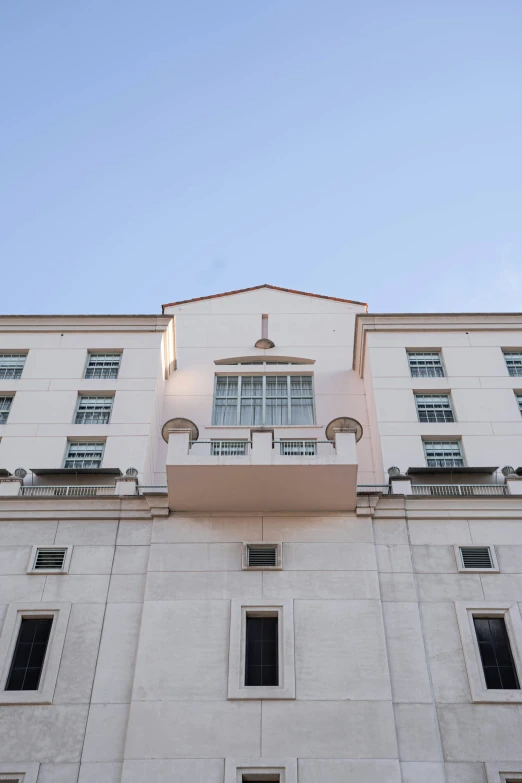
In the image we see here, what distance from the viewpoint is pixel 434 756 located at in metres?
15.4

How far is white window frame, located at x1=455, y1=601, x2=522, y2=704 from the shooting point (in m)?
16.2

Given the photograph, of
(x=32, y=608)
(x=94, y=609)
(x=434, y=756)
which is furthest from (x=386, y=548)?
(x=32, y=608)

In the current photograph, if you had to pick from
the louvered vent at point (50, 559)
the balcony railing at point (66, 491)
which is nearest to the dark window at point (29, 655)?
the louvered vent at point (50, 559)

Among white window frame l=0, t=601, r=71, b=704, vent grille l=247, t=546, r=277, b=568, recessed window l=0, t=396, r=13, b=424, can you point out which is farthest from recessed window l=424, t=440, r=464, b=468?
recessed window l=0, t=396, r=13, b=424

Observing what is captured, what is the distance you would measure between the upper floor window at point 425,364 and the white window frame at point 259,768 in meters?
13.9

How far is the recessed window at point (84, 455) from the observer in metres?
22.5

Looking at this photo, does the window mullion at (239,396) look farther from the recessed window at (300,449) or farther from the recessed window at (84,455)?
the recessed window at (84,455)

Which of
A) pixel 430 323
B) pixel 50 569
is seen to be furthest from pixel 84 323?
pixel 430 323

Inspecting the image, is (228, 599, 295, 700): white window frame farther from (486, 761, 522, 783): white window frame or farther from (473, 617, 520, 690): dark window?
(473, 617, 520, 690): dark window

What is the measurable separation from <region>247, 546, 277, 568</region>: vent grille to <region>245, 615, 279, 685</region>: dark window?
148cm

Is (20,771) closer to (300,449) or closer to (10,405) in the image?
(300,449)

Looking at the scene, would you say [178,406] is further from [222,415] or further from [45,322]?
[45,322]

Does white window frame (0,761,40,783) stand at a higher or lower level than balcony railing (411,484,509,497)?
lower

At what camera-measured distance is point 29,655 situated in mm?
17219
